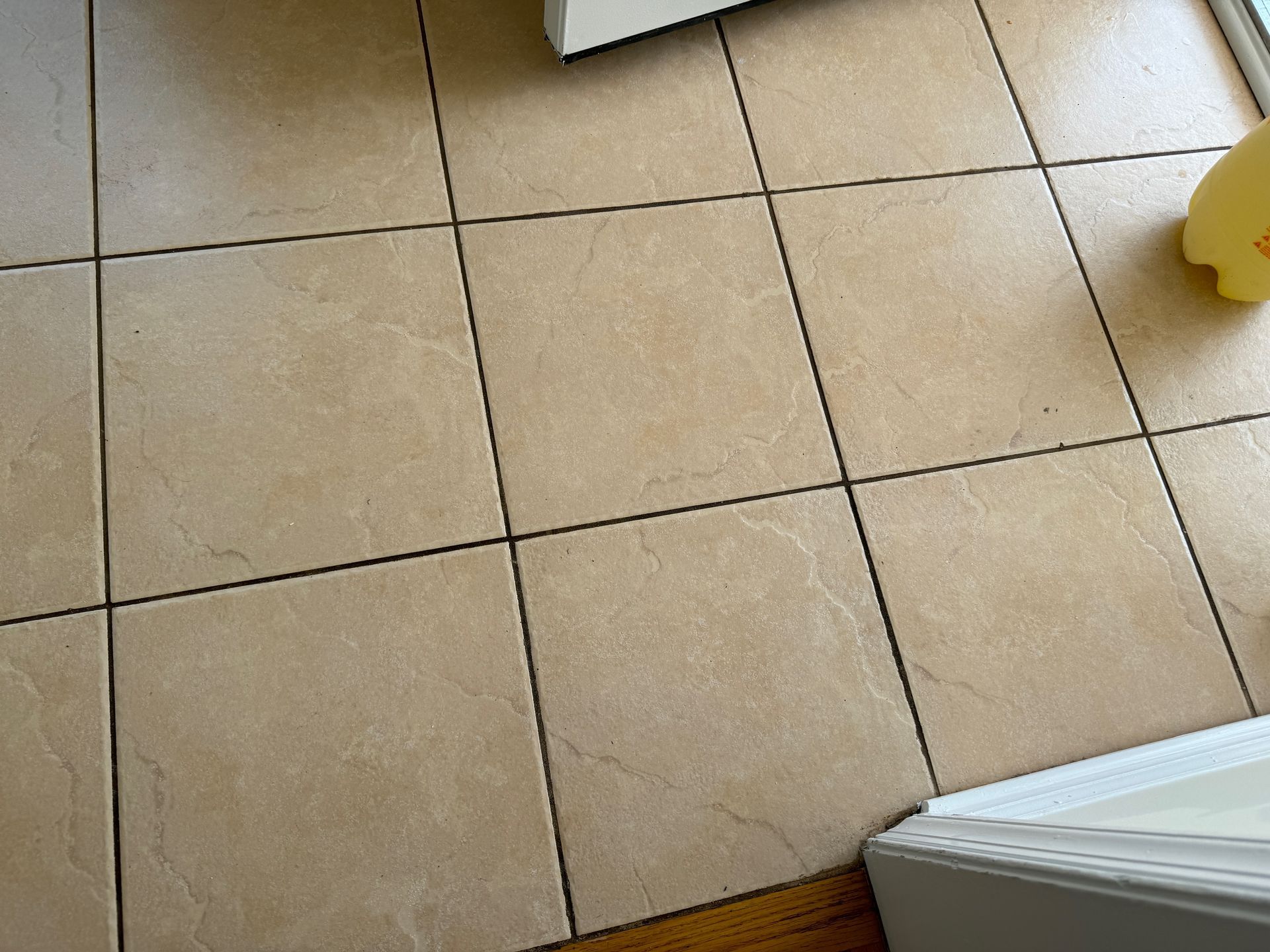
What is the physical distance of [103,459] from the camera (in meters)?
0.94

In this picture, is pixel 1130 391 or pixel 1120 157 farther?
pixel 1120 157

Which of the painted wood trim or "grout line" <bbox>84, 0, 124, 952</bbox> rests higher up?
"grout line" <bbox>84, 0, 124, 952</bbox>

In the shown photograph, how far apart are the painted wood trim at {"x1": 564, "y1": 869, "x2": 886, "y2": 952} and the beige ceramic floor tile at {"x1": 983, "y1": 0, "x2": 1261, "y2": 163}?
0.94m

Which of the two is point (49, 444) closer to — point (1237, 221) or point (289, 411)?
point (289, 411)

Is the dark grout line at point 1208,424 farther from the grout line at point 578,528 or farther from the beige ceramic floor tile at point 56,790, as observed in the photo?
→ the beige ceramic floor tile at point 56,790

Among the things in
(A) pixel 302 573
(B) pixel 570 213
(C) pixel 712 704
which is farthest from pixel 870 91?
(A) pixel 302 573

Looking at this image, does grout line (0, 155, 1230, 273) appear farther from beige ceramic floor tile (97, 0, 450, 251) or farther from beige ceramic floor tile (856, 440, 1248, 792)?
beige ceramic floor tile (856, 440, 1248, 792)

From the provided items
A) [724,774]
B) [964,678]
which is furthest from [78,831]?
[964,678]

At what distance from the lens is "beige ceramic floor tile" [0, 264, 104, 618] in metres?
0.90

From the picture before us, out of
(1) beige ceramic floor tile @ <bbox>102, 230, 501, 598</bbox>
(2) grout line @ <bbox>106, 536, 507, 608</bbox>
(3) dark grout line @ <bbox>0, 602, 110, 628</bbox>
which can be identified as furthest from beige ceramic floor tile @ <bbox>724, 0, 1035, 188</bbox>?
(3) dark grout line @ <bbox>0, 602, 110, 628</bbox>

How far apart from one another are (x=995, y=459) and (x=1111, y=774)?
1.15ft

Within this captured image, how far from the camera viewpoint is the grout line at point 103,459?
832 mm

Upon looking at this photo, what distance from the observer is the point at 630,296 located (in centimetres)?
106

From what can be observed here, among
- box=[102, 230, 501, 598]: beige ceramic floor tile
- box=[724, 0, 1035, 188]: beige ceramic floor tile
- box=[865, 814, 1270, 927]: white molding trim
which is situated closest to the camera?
box=[865, 814, 1270, 927]: white molding trim
